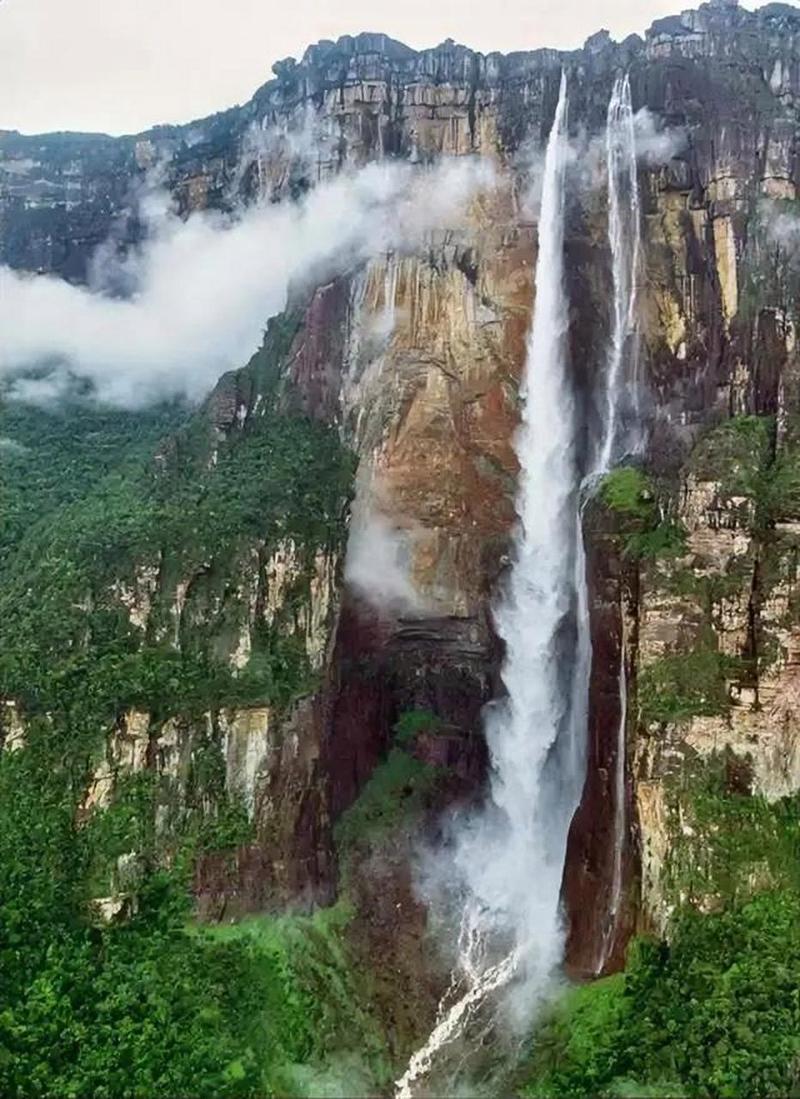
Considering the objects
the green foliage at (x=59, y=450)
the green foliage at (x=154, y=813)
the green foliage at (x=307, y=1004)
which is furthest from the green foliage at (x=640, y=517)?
the green foliage at (x=59, y=450)

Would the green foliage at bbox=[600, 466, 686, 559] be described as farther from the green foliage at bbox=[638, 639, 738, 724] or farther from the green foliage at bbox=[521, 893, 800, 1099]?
the green foliage at bbox=[521, 893, 800, 1099]

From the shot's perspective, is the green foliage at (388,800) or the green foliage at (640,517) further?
the green foliage at (388,800)

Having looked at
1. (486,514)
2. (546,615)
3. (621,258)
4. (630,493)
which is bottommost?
(546,615)

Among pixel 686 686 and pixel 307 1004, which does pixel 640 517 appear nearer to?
pixel 686 686

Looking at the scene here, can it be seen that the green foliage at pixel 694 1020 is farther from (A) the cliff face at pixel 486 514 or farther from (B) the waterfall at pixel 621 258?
(B) the waterfall at pixel 621 258

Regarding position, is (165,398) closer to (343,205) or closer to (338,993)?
(343,205)

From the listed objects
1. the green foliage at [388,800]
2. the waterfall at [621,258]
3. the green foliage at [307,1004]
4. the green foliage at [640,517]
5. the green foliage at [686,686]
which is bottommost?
the green foliage at [307,1004]

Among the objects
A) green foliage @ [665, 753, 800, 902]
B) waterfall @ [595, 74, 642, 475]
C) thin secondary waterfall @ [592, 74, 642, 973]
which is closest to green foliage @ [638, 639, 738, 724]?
green foliage @ [665, 753, 800, 902]

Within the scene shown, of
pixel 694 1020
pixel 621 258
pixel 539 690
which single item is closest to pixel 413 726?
pixel 539 690
